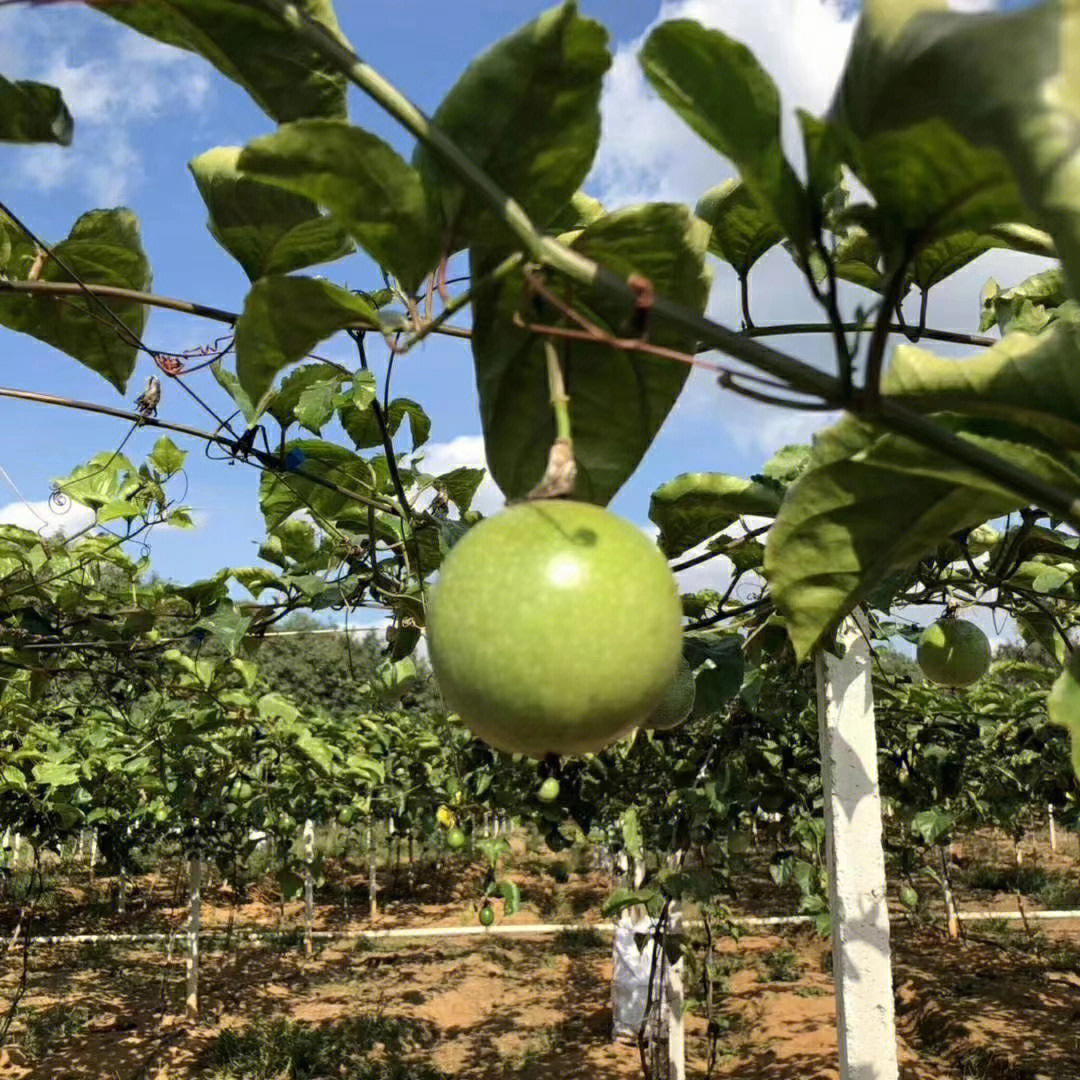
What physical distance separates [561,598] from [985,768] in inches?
331

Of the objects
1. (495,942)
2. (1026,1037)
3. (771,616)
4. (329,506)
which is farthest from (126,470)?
(495,942)

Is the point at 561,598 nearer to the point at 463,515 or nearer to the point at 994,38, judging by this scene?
the point at 994,38

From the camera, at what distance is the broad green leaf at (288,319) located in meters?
0.93

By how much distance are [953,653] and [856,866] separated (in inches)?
29.5

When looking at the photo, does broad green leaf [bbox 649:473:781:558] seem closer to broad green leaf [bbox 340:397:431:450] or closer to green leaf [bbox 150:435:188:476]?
broad green leaf [bbox 340:397:431:450]

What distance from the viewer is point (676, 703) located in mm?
1574

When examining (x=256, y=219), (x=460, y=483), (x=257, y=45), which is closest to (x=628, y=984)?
(x=460, y=483)

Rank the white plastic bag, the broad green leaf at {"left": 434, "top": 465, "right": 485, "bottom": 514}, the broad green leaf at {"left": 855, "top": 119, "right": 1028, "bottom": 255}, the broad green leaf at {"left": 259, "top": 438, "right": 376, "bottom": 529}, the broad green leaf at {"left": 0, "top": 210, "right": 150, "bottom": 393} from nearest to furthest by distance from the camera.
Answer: the broad green leaf at {"left": 855, "top": 119, "right": 1028, "bottom": 255} < the broad green leaf at {"left": 0, "top": 210, "right": 150, "bottom": 393} < the broad green leaf at {"left": 259, "top": 438, "right": 376, "bottom": 529} < the broad green leaf at {"left": 434, "top": 465, "right": 485, "bottom": 514} < the white plastic bag

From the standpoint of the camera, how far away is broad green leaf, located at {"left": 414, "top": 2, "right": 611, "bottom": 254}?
0.79 metres

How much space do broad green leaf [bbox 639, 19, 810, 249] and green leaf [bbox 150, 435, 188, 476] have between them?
3200 mm

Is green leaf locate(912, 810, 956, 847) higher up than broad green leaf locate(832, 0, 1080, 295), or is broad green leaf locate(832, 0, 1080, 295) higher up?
broad green leaf locate(832, 0, 1080, 295)

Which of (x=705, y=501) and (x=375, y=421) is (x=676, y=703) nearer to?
(x=705, y=501)

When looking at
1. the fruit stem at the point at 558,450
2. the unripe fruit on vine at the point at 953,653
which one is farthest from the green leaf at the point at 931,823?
the fruit stem at the point at 558,450

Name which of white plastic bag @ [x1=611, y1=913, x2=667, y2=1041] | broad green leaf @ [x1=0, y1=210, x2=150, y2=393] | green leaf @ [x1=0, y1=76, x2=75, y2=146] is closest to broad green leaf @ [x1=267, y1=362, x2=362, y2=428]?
broad green leaf @ [x1=0, y1=210, x2=150, y2=393]
